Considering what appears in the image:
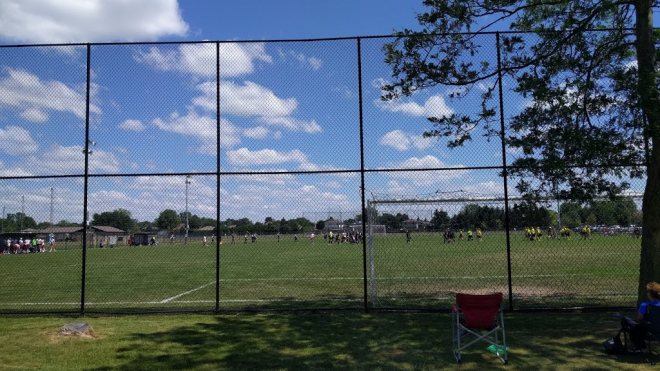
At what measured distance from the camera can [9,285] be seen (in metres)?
13.6

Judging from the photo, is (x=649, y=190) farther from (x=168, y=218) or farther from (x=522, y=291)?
(x=168, y=218)

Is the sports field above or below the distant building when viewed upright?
below

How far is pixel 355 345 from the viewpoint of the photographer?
6.05 metres

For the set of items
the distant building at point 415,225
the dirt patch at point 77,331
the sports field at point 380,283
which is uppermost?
the distant building at point 415,225

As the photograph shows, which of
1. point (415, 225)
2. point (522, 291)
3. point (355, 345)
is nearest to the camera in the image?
point (355, 345)

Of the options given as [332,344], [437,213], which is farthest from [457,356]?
[437,213]

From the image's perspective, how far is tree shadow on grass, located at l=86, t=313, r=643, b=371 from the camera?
5223 mm

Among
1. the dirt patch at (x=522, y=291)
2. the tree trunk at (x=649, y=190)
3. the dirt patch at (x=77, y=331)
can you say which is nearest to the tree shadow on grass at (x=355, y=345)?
the dirt patch at (x=77, y=331)

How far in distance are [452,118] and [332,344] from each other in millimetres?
4097

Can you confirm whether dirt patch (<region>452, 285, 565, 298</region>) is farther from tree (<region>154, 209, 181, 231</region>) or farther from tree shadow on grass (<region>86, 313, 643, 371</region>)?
tree (<region>154, 209, 181, 231</region>)

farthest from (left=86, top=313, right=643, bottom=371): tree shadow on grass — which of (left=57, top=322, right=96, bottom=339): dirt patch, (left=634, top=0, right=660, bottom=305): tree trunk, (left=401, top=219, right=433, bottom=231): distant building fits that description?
(left=401, top=219, right=433, bottom=231): distant building

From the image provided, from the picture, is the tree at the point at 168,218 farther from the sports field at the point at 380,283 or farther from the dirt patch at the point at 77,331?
the dirt patch at the point at 77,331

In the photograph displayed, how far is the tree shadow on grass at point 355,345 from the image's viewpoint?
522 centimetres

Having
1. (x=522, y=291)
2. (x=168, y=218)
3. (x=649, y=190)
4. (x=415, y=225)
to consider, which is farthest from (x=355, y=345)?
(x=168, y=218)
